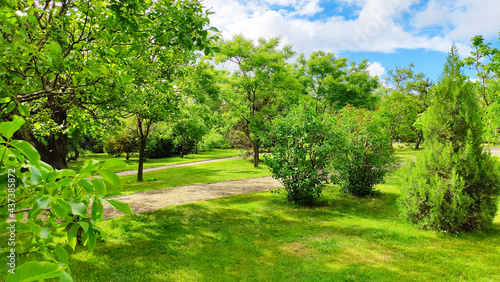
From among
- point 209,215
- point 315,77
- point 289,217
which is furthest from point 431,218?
point 315,77

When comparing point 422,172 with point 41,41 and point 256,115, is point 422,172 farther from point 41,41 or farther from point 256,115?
point 256,115

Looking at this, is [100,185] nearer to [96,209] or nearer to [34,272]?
[96,209]

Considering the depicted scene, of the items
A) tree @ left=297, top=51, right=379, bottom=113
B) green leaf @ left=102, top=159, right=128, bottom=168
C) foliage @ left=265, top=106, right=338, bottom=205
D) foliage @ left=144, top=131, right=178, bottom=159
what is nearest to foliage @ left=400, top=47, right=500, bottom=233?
foliage @ left=265, top=106, right=338, bottom=205

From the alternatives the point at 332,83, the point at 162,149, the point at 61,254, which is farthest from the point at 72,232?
the point at 162,149

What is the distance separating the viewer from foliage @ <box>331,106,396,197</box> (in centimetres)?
1097

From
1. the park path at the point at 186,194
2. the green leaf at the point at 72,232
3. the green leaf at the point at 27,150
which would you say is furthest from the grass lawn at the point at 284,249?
the green leaf at the point at 27,150

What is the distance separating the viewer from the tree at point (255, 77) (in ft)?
71.2

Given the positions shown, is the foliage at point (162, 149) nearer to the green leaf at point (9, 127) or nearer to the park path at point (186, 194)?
the park path at point (186, 194)

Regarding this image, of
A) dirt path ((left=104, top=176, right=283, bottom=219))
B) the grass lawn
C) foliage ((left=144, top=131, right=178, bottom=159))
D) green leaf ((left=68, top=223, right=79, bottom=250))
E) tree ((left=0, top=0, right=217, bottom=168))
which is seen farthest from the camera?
foliage ((left=144, top=131, right=178, bottom=159))

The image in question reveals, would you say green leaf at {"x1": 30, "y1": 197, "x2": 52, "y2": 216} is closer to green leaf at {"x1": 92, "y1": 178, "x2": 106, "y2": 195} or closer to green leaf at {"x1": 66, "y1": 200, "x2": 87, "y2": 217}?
green leaf at {"x1": 66, "y1": 200, "x2": 87, "y2": 217}

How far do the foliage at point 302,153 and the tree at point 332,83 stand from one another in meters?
21.6

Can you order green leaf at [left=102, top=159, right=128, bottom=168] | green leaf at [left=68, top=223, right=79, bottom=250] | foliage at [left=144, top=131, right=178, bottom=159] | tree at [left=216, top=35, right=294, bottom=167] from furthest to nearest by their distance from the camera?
foliage at [left=144, top=131, right=178, bottom=159], tree at [left=216, top=35, right=294, bottom=167], green leaf at [left=68, top=223, right=79, bottom=250], green leaf at [left=102, top=159, right=128, bottom=168]

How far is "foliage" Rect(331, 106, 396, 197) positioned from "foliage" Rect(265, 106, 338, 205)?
839mm

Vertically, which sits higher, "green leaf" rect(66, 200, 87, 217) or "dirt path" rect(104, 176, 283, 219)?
"green leaf" rect(66, 200, 87, 217)
